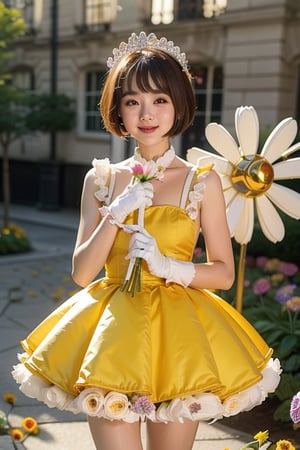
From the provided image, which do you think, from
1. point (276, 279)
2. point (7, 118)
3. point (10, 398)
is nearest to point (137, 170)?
point (10, 398)

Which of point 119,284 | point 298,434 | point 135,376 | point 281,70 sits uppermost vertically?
point 281,70

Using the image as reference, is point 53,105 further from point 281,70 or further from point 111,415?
point 111,415

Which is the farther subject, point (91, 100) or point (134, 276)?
point (91, 100)

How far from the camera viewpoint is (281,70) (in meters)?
9.45

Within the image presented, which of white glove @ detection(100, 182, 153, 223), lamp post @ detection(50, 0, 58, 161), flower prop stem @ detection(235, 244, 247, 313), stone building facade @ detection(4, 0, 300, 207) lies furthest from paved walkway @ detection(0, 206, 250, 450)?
lamp post @ detection(50, 0, 58, 161)

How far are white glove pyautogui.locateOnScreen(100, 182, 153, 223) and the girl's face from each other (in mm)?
192

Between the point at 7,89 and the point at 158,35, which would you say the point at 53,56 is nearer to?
the point at 158,35

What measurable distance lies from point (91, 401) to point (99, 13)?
1190cm

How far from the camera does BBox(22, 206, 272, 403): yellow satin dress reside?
59.4 inches

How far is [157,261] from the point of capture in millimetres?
1621

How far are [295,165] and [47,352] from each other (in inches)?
55.7

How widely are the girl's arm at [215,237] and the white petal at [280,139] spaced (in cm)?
79

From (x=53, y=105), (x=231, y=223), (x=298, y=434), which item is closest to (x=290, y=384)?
(x=298, y=434)

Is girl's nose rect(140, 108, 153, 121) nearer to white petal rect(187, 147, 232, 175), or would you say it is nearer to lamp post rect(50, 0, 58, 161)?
white petal rect(187, 147, 232, 175)
